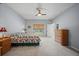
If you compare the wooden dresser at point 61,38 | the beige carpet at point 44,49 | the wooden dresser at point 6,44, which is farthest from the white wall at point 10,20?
the wooden dresser at point 61,38

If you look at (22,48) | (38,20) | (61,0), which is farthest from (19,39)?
(61,0)

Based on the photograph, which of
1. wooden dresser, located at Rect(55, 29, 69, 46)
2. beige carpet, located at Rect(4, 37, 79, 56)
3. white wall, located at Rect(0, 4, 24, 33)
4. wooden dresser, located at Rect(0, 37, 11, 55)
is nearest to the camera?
white wall, located at Rect(0, 4, 24, 33)

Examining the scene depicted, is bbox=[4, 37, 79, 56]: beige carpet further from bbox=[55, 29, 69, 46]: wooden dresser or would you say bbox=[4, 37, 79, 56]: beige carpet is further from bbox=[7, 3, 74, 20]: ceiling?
bbox=[7, 3, 74, 20]: ceiling

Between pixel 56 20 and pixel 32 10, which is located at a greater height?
pixel 32 10

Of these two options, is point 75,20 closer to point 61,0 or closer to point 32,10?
point 32,10

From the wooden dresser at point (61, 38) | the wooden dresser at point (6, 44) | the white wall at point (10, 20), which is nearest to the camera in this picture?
the white wall at point (10, 20)

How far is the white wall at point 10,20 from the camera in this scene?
236 cm

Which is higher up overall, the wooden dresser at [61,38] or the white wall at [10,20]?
the white wall at [10,20]

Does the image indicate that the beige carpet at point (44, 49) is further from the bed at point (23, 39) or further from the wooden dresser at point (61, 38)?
the wooden dresser at point (61, 38)

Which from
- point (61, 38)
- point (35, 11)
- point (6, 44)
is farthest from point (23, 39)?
point (61, 38)

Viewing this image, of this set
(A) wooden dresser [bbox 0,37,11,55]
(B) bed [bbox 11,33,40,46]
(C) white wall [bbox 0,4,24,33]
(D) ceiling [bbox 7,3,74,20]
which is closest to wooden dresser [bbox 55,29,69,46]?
(D) ceiling [bbox 7,3,74,20]

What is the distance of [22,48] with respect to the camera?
8.84 feet

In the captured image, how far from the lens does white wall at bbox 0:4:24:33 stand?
2.36 m

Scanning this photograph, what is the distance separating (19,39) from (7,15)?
0.61 metres
